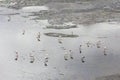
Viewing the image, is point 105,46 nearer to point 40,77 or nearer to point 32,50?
point 32,50

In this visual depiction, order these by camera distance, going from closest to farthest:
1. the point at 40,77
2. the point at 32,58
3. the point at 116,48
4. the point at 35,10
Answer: the point at 40,77, the point at 32,58, the point at 116,48, the point at 35,10

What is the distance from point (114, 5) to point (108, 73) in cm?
5793

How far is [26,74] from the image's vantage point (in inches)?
1927

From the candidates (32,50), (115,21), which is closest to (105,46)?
(32,50)

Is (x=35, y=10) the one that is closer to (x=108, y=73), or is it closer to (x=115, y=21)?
(x=115, y=21)

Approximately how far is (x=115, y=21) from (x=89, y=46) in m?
23.6

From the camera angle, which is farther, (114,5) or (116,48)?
(114,5)

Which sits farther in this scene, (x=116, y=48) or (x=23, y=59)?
(x=116, y=48)

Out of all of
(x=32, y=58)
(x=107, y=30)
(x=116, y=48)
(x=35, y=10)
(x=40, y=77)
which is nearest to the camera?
(x=40, y=77)

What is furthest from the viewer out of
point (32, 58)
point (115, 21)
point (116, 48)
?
point (115, 21)

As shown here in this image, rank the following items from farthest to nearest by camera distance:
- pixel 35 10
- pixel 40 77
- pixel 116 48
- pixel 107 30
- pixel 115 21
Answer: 1. pixel 35 10
2. pixel 115 21
3. pixel 107 30
4. pixel 116 48
5. pixel 40 77

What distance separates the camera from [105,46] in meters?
59.8

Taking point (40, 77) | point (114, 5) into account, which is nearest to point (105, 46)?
point (40, 77)

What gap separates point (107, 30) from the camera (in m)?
73.3
